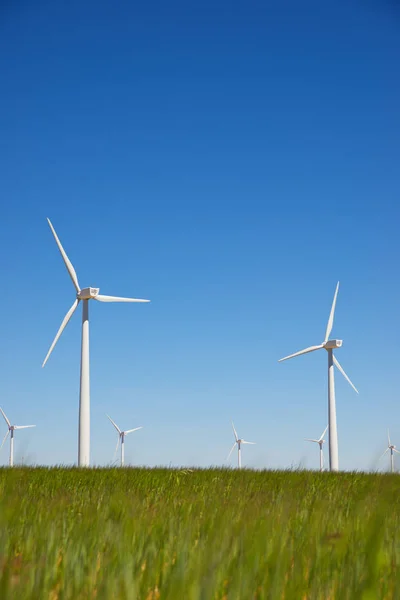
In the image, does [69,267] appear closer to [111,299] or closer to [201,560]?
[111,299]

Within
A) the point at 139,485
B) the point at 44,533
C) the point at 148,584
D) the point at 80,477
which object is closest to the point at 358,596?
the point at 148,584

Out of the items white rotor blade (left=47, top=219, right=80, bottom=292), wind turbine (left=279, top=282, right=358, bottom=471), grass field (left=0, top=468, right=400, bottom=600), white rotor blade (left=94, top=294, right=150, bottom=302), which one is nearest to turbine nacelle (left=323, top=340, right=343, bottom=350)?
wind turbine (left=279, top=282, right=358, bottom=471)

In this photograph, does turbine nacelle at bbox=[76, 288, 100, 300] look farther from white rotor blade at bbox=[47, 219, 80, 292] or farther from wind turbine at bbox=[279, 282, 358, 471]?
wind turbine at bbox=[279, 282, 358, 471]

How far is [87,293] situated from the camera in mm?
41594

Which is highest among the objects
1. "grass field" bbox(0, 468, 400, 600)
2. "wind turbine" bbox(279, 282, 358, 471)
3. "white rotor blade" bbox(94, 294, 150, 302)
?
"white rotor blade" bbox(94, 294, 150, 302)

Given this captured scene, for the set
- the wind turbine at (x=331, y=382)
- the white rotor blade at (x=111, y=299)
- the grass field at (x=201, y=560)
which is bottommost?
the grass field at (x=201, y=560)

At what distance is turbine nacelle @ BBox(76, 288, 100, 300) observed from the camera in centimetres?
4144

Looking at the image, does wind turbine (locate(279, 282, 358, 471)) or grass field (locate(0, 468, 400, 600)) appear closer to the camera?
grass field (locate(0, 468, 400, 600))

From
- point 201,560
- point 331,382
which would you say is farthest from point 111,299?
point 201,560

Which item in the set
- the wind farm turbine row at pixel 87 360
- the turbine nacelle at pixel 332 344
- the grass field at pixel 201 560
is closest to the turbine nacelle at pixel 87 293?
the wind farm turbine row at pixel 87 360

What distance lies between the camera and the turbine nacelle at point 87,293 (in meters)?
41.4

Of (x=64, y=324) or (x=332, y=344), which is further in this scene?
(x=332, y=344)

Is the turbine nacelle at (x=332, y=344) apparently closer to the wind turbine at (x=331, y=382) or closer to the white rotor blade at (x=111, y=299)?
the wind turbine at (x=331, y=382)

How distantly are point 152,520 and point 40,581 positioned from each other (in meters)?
2.56
